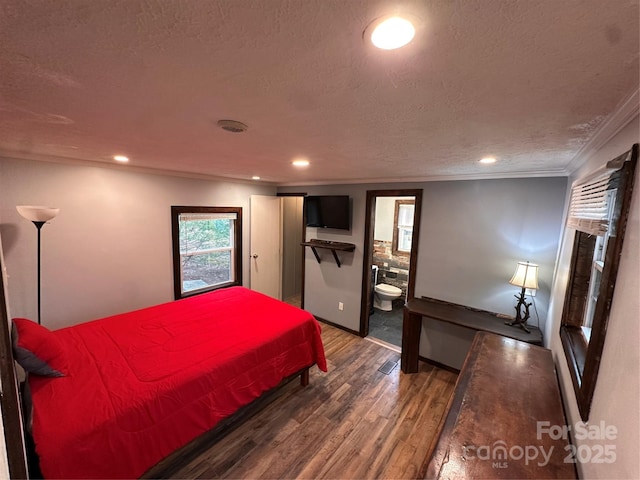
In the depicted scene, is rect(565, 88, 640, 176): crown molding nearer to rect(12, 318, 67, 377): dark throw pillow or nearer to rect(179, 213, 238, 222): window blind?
rect(12, 318, 67, 377): dark throw pillow

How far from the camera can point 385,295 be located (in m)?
4.71

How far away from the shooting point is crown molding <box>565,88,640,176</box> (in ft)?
2.91

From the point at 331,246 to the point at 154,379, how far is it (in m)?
2.62

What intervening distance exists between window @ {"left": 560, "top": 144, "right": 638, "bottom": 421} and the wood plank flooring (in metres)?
1.44

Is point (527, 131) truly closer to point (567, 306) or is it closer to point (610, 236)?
point (610, 236)

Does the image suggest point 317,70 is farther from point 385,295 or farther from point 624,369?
point 385,295

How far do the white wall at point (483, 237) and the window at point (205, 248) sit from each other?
2.09 metres

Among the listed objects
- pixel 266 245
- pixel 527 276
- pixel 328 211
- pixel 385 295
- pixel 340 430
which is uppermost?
pixel 328 211

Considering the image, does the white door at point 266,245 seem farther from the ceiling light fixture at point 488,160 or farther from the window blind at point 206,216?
the ceiling light fixture at point 488,160

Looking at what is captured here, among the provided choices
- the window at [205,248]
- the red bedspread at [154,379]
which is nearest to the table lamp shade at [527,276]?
the red bedspread at [154,379]

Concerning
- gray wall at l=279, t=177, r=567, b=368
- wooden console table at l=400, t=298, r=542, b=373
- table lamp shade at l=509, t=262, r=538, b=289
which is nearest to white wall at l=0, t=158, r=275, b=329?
gray wall at l=279, t=177, r=567, b=368

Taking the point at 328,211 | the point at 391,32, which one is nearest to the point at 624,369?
the point at 391,32

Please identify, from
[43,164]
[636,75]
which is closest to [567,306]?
[636,75]

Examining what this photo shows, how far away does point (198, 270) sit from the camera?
3891 millimetres
